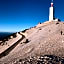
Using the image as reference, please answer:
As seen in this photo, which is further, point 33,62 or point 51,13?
point 51,13

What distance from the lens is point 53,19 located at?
75125 mm

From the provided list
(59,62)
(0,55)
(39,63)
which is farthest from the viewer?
(0,55)

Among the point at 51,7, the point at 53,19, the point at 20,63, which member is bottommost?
the point at 20,63

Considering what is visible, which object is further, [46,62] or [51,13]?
[51,13]

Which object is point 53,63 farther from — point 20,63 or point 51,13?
point 51,13

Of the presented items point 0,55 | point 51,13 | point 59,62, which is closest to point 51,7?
point 51,13

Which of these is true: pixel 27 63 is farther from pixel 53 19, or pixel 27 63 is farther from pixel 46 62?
pixel 53 19

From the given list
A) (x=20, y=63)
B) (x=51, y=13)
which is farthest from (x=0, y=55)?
(x=51, y=13)

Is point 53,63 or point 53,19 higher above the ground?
point 53,19

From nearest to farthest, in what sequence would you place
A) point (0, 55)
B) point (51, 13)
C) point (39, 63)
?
point (39, 63)
point (0, 55)
point (51, 13)

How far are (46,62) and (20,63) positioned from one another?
3038mm

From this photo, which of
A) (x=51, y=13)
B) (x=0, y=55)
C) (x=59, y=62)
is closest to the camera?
(x=59, y=62)

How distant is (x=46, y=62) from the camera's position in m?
17.8

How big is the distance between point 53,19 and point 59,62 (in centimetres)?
5770
